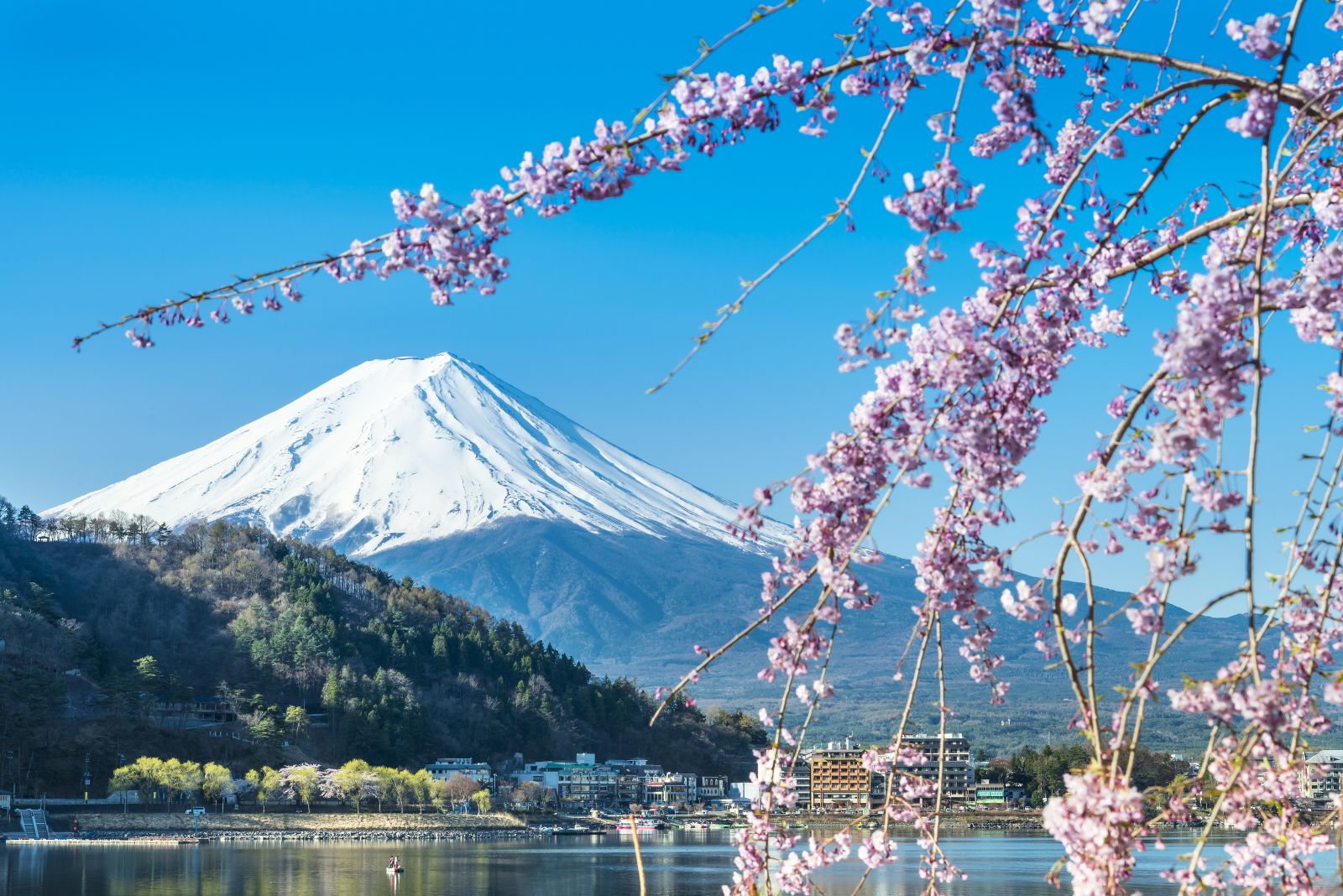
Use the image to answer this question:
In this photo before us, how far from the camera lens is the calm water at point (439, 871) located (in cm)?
2983

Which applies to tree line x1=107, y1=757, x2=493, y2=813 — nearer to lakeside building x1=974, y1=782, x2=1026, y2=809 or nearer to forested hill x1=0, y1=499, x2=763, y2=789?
forested hill x1=0, y1=499, x2=763, y2=789

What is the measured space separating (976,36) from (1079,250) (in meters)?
0.49

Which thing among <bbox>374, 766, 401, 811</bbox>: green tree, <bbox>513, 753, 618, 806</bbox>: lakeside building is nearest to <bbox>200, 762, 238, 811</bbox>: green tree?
<bbox>374, 766, 401, 811</bbox>: green tree

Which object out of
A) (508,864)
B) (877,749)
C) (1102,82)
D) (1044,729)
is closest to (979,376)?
(1102,82)

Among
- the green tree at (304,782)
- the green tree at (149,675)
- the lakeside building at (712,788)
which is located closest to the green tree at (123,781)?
the green tree at (304,782)

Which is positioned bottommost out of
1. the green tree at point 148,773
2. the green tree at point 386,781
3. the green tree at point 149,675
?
the green tree at point 386,781

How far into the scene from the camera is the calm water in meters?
29.8

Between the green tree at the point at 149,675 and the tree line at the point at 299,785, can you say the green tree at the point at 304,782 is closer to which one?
the tree line at the point at 299,785

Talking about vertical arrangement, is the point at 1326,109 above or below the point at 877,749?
above

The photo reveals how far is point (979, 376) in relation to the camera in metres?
2.35

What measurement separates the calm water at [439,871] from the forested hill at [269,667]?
1187cm

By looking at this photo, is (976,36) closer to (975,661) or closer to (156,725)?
(975,661)

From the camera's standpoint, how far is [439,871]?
36.8m

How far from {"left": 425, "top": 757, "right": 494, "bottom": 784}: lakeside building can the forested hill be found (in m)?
1.82
